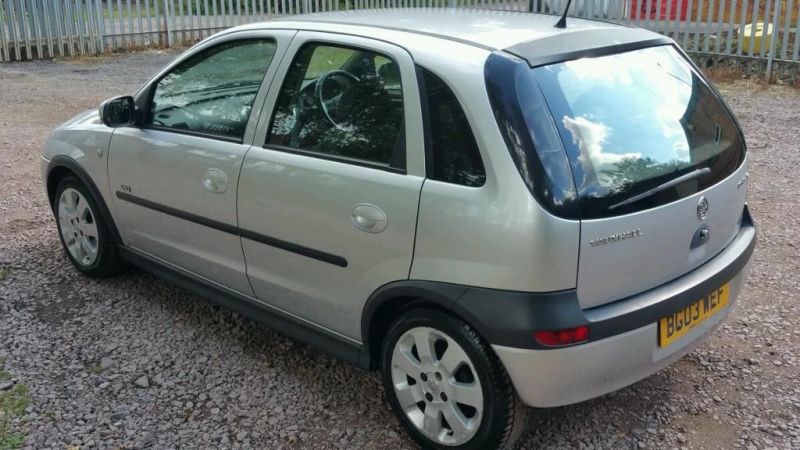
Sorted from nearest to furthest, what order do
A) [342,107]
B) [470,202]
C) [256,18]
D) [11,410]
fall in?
[470,202], [342,107], [11,410], [256,18]

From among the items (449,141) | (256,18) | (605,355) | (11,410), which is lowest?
(11,410)

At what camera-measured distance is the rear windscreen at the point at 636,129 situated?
2.71 metres

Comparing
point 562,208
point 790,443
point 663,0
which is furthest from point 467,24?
point 663,0

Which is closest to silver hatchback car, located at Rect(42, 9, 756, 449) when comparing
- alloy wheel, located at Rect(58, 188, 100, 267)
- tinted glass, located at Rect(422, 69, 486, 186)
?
tinted glass, located at Rect(422, 69, 486, 186)

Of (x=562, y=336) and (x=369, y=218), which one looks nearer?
(x=562, y=336)

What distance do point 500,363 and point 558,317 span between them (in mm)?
301

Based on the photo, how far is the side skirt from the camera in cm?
333

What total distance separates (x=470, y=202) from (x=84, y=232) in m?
2.99

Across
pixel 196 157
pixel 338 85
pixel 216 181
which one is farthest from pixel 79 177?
pixel 338 85

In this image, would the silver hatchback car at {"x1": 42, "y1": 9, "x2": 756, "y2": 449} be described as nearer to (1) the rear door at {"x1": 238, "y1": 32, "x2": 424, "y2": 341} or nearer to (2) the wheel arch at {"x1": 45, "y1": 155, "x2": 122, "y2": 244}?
(1) the rear door at {"x1": 238, "y1": 32, "x2": 424, "y2": 341}

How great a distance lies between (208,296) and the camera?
396cm

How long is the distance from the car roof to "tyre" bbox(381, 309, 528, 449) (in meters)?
1.11

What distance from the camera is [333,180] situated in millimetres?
3166

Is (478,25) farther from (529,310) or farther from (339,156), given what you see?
(529,310)
